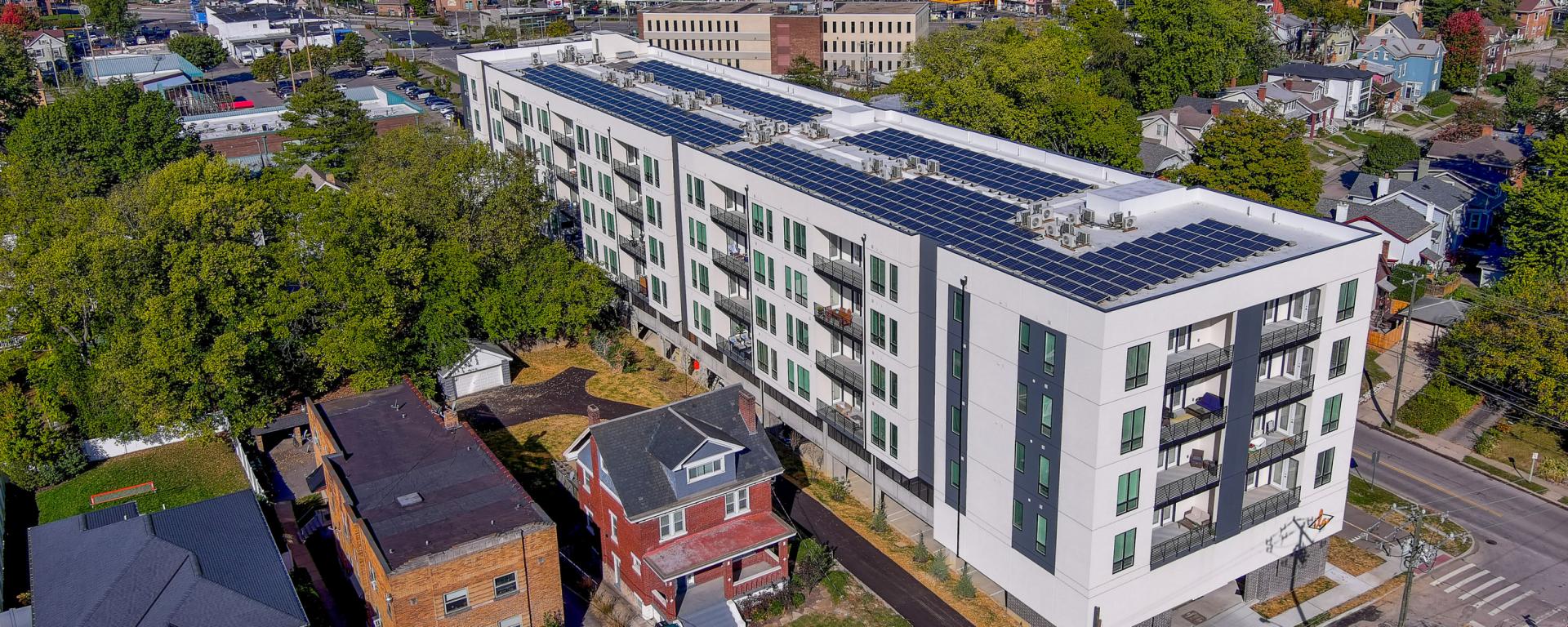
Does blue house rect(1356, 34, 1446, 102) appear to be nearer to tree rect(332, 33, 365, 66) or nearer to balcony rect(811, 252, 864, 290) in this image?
balcony rect(811, 252, 864, 290)

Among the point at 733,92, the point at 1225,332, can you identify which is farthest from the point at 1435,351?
the point at 733,92

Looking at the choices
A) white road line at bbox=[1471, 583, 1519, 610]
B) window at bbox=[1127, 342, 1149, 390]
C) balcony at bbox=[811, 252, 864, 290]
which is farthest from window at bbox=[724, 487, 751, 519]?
white road line at bbox=[1471, 583, 1519, 610]

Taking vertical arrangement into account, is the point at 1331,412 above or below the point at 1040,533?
above

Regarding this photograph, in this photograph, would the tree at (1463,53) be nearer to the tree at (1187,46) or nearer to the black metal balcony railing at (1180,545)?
the tree at (1187,46)


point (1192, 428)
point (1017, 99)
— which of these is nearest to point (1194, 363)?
point (1192, 428)

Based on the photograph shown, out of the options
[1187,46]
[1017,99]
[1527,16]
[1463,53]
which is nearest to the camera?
[1017,99]

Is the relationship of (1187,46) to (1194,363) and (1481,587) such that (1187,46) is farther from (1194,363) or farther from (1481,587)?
(1194,363)

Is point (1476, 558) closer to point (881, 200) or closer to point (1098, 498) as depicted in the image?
point (1098, 498)
